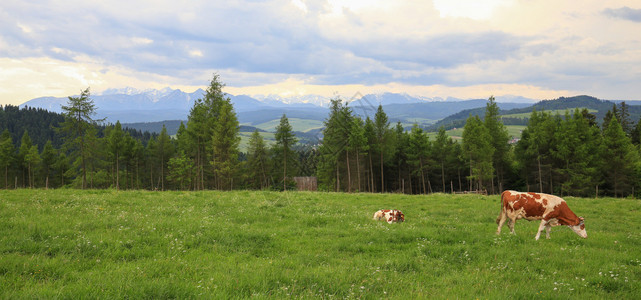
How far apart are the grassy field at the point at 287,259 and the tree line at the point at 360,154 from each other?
114ft

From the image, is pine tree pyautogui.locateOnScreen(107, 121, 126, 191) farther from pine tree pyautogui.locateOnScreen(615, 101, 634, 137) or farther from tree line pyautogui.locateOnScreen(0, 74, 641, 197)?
pine tree pyautogui.locateOnScreen(615, 101, 634, 137)

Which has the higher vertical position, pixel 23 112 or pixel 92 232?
pixel 23 112

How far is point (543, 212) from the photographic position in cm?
1241

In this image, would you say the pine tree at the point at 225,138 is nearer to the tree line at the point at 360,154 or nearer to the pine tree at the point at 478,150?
the tree line at the point at 360,154

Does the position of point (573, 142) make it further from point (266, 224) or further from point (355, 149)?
point (266, 224)

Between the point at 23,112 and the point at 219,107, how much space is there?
230227 millimetres

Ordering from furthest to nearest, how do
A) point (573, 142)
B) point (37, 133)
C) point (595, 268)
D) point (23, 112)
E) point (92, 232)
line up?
point (23, 112)
point (37, 133)
point (573, 142)
point (92, 232)
point (595, 268)

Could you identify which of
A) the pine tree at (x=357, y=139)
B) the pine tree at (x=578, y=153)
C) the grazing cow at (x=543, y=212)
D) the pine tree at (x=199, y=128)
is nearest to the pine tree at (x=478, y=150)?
the pine tree at (x=578, y=153)

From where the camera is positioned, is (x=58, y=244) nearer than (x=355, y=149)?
Yes

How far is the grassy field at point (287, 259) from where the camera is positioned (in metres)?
6.22

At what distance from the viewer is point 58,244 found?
332 inches

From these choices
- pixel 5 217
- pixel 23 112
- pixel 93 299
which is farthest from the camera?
pixel 23 112

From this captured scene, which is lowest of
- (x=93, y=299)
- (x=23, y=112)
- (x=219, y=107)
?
(x=93, y=299)

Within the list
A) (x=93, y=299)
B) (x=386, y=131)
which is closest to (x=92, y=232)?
(x=93, y=299)
